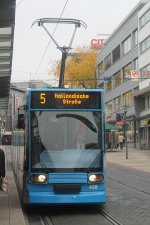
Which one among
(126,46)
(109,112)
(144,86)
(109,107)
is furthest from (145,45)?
(109,107)

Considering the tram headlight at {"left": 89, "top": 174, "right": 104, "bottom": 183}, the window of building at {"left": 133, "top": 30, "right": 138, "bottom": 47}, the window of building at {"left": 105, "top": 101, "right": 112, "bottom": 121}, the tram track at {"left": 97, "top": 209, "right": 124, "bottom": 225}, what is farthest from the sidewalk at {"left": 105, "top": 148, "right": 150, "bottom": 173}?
the window of building at {"left": 105, "top": 101, "right": 112, "bottom": 121}

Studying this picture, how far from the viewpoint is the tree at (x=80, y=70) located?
76.9 metres

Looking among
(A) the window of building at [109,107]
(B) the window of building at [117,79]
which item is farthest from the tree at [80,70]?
(B) the window of building at [117,79]

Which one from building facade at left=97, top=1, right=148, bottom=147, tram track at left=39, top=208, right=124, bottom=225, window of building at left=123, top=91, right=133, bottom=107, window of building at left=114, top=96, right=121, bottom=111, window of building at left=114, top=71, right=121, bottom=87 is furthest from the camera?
window of building at left=114, top=96, right=121, bottom=111

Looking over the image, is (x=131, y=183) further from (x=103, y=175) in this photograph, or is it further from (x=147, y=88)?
(x=147, y=88)

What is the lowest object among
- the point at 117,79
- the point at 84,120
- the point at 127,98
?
the point at 84,120

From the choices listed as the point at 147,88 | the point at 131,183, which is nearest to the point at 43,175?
the point at 131,183

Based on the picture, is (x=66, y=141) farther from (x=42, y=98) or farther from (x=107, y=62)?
(x=107, y=62)

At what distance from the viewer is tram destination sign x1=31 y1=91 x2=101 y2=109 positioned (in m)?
11.5

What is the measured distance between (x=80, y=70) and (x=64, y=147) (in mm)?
66556

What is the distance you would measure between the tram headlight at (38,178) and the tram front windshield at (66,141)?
0.41 feet

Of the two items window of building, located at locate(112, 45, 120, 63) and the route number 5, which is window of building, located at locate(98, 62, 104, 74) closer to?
window of building, located at locate(112, 45, 120, 63)

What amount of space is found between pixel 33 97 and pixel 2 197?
361 cm

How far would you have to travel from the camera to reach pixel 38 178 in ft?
35.9
